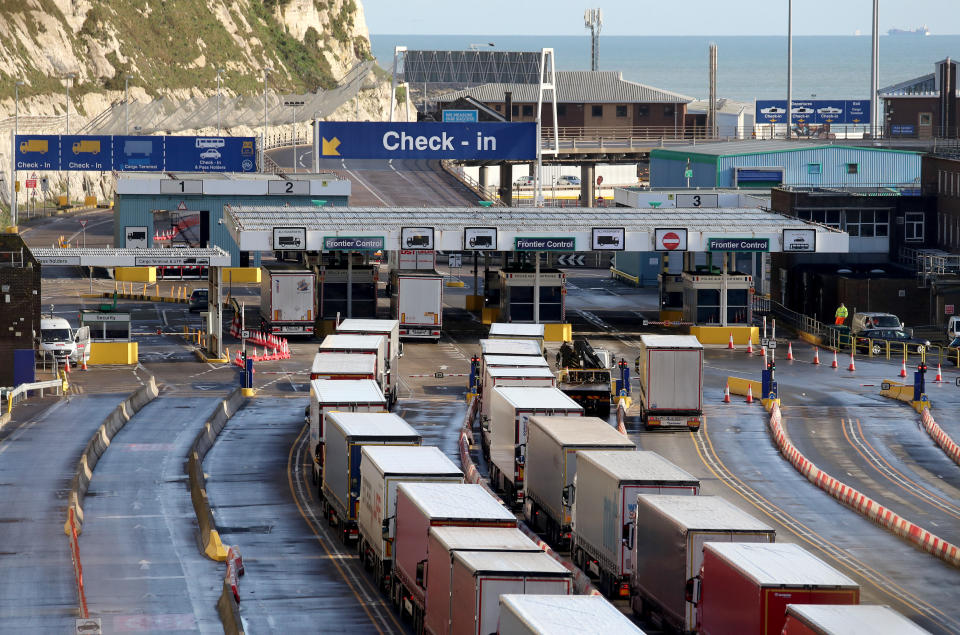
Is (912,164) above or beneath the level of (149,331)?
above

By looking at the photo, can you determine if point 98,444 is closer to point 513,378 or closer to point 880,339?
point 513,378

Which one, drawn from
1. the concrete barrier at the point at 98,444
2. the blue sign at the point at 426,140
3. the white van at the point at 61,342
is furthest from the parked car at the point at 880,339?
the white van at the point at 61,342

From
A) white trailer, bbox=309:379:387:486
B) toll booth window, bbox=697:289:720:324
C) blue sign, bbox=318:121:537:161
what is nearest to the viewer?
white trailer, bbox=309:379:387:486

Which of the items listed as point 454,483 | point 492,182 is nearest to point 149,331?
point 454,483

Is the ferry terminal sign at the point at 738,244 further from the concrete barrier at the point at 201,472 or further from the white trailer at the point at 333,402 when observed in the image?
the white trailer at the point at 333,402

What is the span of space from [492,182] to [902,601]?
130 meters

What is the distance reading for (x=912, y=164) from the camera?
10719 centimetres

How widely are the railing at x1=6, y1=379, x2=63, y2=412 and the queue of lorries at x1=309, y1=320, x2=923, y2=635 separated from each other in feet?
51.5

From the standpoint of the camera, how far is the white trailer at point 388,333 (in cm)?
5531

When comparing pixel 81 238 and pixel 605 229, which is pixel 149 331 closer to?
pixel 605 229

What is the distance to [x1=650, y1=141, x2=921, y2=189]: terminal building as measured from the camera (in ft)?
339

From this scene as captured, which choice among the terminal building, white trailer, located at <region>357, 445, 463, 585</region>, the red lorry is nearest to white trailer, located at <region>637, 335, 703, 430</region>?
white trailer, located at <region>357, 445, 463, 585</region>

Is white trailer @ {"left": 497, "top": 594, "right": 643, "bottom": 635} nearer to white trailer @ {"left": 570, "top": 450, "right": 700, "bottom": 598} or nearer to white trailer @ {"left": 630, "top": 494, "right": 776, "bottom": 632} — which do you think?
white trailer @ {"left": 630, "top": 494, "right": 776, "bottom": 632}

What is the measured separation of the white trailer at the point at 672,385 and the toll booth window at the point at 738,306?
22568 millimetres
